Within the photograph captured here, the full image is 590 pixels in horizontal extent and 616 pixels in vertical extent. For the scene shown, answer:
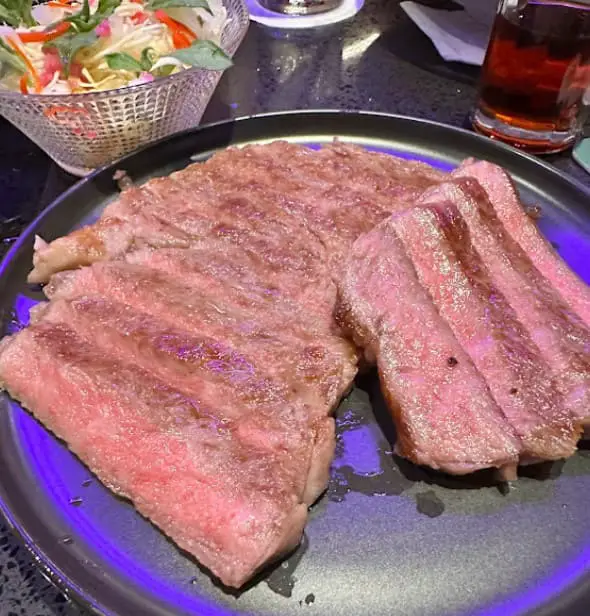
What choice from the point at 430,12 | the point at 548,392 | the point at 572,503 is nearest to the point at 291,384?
the point at 548,392

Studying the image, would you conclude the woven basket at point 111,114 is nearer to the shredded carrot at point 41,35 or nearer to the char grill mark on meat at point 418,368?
the shredded carrot at point 41,35

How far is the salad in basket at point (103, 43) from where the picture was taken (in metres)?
2.67

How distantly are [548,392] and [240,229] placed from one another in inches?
45.6

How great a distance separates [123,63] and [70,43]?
0.25 metres

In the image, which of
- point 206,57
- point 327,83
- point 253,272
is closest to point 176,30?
point 206,57

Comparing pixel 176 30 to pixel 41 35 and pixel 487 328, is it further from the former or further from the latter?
pixel 487 328

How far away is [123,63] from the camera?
2.66 meters

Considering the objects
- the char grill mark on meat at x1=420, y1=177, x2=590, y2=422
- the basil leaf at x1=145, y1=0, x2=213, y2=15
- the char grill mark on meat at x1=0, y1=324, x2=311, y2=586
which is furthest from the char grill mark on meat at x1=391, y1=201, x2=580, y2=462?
the basil leaf at x1=145, y1=0, x2=213, y2=15

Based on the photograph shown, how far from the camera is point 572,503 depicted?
66.4 inches

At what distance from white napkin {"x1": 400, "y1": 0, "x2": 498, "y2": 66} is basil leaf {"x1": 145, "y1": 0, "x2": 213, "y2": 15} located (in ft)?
5.45

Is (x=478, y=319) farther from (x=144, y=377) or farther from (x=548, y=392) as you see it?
(x=144, y=377)

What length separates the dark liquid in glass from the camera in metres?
2.66

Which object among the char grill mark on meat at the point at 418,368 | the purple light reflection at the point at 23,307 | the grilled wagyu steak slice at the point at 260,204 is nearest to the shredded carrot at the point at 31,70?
the grilled wagyu steak slice at the point at 260,204

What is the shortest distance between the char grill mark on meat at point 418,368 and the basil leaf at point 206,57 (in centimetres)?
107
